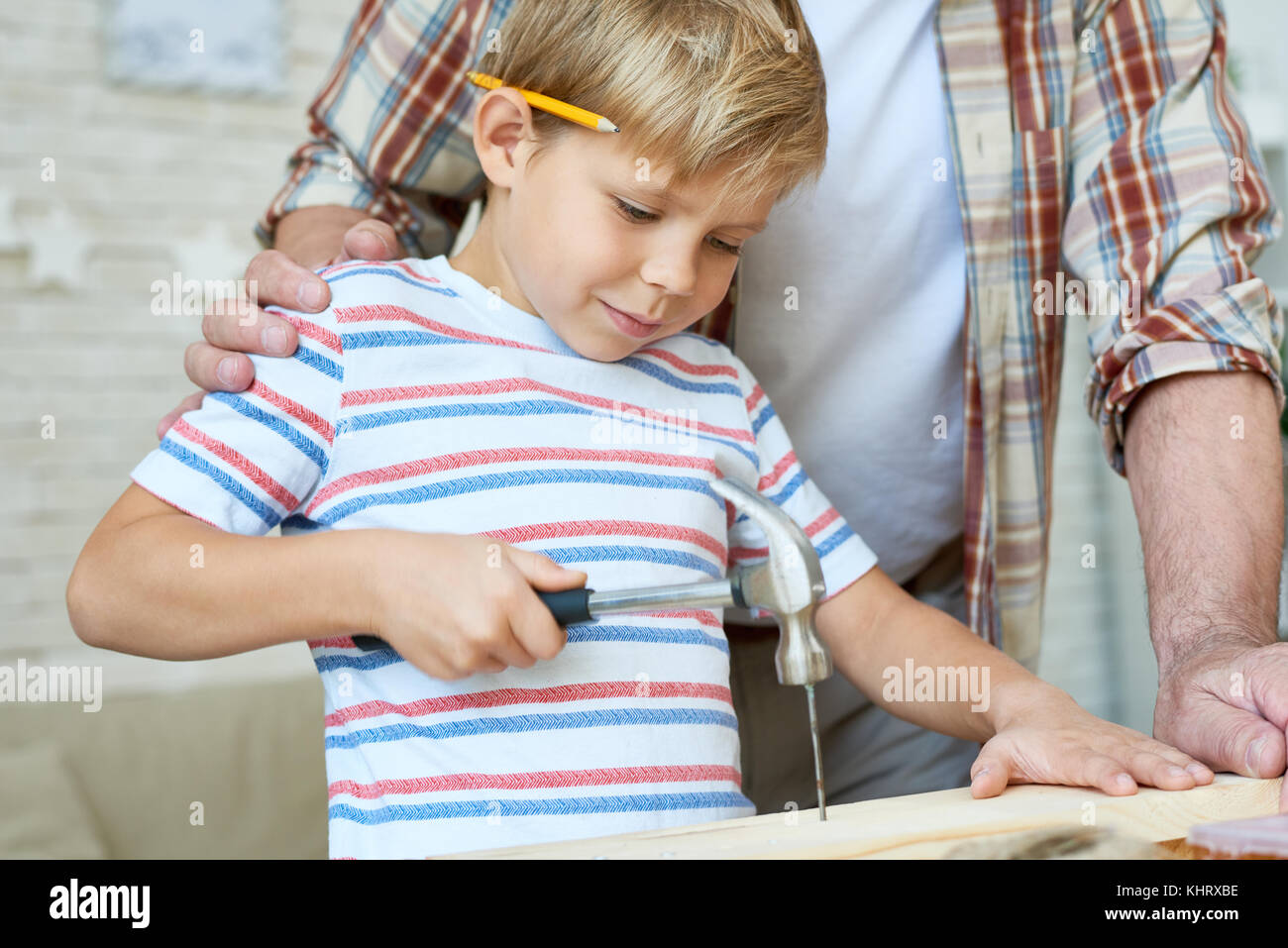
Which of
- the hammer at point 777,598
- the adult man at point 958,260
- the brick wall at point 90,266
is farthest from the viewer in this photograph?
the brick wall at point 90,266

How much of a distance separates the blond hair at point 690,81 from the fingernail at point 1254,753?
21.9 inches

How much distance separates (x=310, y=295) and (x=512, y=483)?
222 mm

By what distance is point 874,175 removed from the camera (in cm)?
134

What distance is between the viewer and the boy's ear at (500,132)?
1.00 m

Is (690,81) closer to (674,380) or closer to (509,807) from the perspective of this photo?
(674,380)

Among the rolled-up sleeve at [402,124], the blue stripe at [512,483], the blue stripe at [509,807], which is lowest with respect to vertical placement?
the blue stripe at [509,807]

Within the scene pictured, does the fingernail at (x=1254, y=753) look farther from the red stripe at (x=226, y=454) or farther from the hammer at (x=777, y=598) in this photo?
the red stripe at (x=226, y=454)

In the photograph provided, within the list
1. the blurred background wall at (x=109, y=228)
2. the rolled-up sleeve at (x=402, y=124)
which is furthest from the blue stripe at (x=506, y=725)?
the blurred background wall at (x=109, y=228)

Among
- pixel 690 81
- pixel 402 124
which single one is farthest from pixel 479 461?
pixel 402 124

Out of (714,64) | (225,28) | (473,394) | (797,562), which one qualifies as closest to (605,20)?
(714,64)

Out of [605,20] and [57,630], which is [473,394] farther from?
[57,630]

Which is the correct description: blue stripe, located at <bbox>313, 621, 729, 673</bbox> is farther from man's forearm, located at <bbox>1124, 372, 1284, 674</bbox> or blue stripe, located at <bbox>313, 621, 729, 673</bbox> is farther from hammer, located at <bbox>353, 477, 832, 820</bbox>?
man's forearm, located at <bbox>1124, 372, 1284, 674</bbox>

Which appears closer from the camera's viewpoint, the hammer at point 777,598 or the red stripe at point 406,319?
the hammer at point 777,598

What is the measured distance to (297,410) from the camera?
0.89 meters
